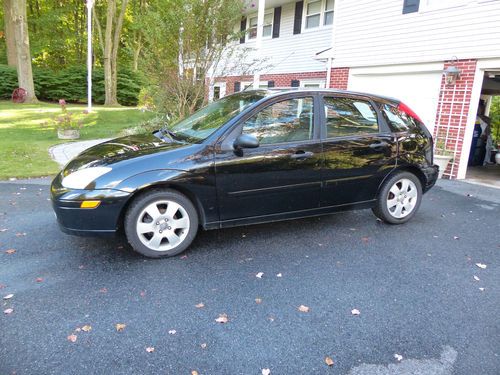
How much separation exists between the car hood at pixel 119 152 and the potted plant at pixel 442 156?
6.27m

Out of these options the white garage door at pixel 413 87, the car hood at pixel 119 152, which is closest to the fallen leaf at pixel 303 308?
the car hood at pixel 119 152

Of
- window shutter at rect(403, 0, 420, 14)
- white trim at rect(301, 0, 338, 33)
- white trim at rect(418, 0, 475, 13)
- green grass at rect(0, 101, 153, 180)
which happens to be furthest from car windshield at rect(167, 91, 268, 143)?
white trim at rect(301, 0, 338, 33)

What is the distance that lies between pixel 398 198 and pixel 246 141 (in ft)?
7.62

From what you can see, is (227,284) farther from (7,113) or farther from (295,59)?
(7,113)

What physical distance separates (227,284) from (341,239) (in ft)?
5.52

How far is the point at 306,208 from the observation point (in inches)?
171

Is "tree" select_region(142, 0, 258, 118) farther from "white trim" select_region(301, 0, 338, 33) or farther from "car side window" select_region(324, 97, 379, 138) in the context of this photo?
"car side window" select_region(324, 97, 379, 138)

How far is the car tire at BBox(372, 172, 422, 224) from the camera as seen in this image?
4.83 metres

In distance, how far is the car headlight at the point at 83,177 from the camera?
3.52 m

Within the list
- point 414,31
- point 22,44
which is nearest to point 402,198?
point 414,31

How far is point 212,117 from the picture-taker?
434cm

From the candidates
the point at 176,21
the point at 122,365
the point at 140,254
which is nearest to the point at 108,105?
the point at 176,21

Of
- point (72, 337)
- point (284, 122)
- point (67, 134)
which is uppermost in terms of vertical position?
point (284, 122)

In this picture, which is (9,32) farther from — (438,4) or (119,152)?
(119,152)
